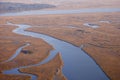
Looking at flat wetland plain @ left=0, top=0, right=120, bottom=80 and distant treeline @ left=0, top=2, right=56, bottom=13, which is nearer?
flat wetland plain @ left=0, top=0, right=120, bottom=80

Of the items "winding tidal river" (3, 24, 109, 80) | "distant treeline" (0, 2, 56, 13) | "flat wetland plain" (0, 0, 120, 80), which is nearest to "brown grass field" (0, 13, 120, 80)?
"flat wetland plain" (0, 0, 120, 80)

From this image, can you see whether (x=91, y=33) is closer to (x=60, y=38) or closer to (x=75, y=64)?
(x=60, y=38)

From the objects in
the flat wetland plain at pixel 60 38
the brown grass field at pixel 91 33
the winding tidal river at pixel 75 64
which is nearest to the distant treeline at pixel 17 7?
the flat wetland plain at pixel 60 38

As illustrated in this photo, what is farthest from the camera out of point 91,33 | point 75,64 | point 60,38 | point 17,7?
point 17,7

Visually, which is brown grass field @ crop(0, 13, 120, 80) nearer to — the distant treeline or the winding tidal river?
the winding tidal river

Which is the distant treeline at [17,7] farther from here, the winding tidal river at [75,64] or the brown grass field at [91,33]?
the winding tidal river at [75,64]

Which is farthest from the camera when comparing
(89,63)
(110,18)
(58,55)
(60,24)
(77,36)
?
(110,18)

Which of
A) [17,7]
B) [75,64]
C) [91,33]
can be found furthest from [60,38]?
[17,7]

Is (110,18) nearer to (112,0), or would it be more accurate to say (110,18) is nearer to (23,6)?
(23,6)

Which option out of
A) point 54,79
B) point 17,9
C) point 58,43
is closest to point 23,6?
point 17,9
